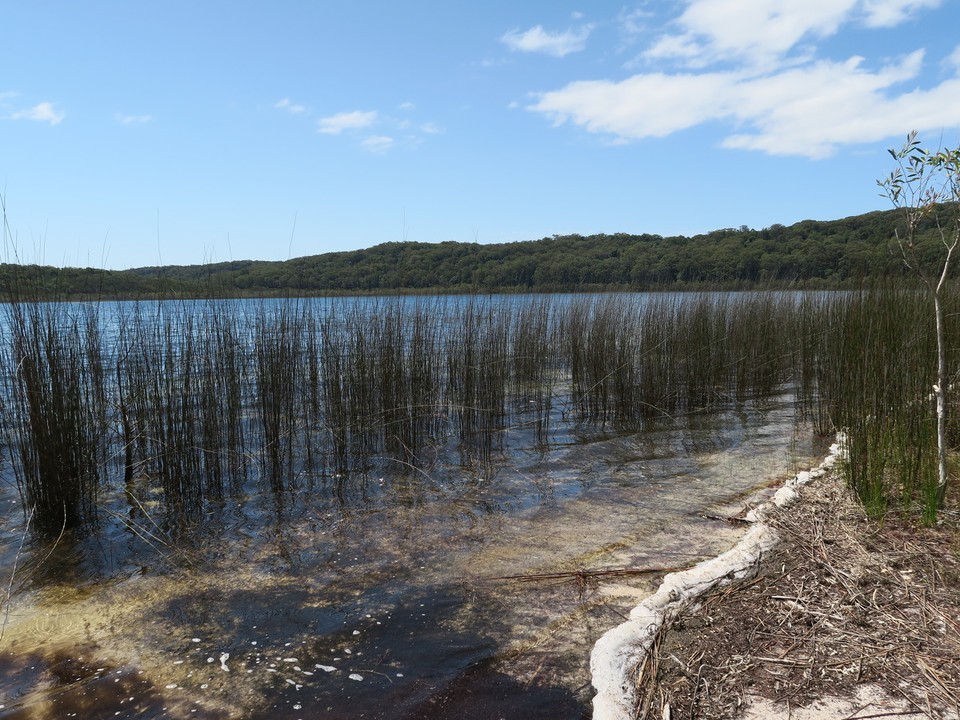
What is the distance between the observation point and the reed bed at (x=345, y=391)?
305cm

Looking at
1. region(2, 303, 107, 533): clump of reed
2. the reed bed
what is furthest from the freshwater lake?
the reed bed

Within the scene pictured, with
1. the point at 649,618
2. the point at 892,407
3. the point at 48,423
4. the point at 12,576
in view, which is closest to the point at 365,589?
the point at 649,618

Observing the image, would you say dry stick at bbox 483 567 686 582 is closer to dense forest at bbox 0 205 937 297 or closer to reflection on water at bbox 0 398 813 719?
reflection on water at bbox 0 398 813 719

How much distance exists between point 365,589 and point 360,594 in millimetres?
41

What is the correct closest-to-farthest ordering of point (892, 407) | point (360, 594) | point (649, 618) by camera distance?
1. point (649, 618)
2. point (360, 594)
3. point (892, 407)

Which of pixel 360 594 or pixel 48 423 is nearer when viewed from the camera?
pixel 360 594

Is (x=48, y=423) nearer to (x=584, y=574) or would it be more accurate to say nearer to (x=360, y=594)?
(x=360, y=594)

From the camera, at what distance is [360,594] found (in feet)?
8.11

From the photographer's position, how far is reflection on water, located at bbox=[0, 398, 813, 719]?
6.09ft

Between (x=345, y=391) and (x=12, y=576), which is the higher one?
(x=345, y=391)

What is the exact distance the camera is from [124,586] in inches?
101

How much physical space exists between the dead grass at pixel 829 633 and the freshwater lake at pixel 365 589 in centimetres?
30

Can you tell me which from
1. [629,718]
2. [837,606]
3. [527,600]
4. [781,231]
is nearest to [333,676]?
[527,600]

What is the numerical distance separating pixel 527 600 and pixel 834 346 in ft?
11.1
